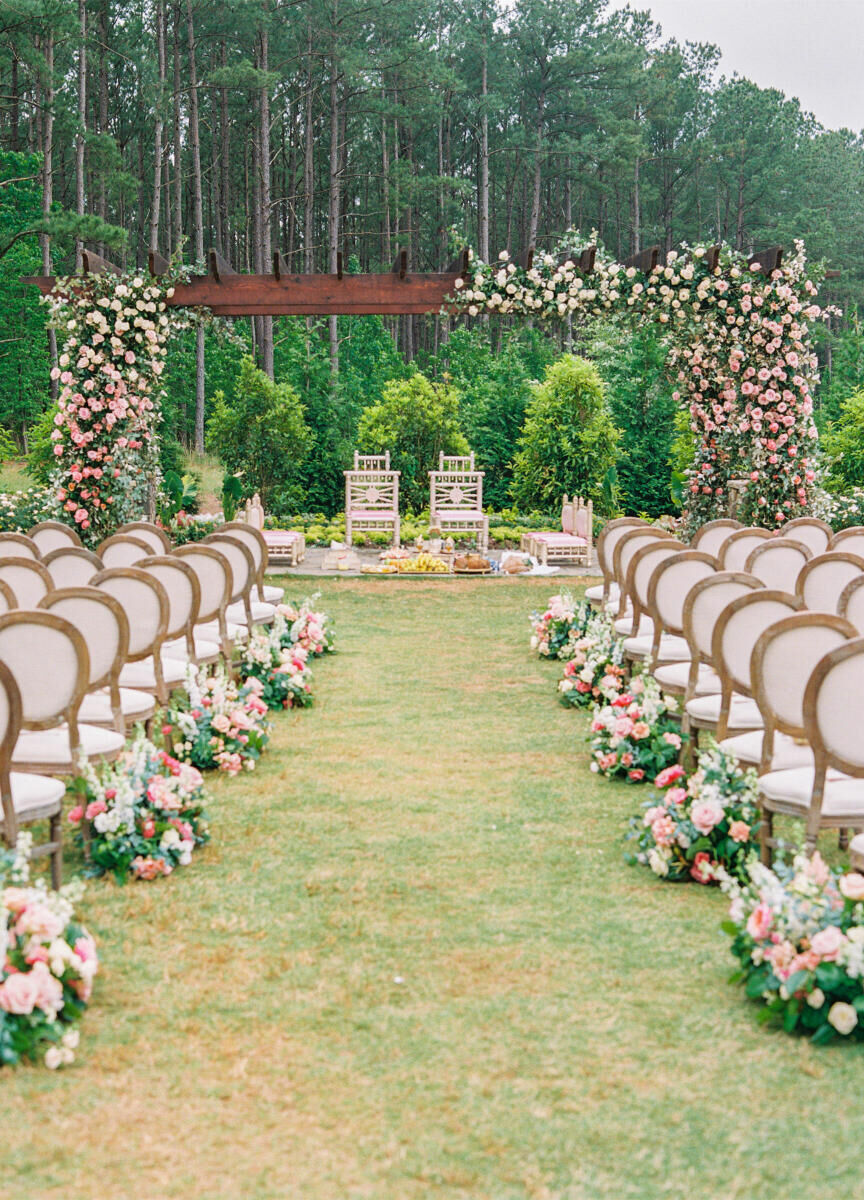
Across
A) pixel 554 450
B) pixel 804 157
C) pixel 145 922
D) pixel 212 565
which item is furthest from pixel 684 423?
pixel 804 157

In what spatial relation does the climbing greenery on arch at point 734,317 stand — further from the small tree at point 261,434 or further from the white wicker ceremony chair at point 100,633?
the white wicker ceremony chair at point 100,633

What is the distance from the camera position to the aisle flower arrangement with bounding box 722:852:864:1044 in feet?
9.71

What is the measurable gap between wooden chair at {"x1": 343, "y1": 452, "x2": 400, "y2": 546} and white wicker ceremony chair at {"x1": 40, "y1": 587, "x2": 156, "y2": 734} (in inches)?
373

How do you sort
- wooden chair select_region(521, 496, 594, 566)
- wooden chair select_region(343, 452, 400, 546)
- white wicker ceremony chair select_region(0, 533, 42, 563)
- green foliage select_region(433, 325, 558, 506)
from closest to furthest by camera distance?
1. white wicker ceremony chair select_region(0, 533, 42, 563)
2. wooden chair select_region(521, 496, 594, 566)
3. wooden chair select_region(343, 452, 400, 546)
4. green foliage select_region(433, 325, 558, 506)

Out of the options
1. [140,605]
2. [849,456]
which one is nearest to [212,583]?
[140,605]

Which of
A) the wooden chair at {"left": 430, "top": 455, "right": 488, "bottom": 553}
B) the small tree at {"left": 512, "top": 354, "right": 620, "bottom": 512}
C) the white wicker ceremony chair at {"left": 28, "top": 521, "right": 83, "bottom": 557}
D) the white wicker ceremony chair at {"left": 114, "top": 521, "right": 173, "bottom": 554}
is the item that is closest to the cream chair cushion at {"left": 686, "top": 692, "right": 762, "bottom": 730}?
the white wicker ceremony chair at {"left": 114, "top": 521, "right": 173, "bottom": 554}

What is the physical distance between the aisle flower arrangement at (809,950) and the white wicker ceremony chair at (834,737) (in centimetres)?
61

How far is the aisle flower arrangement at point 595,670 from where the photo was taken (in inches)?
269

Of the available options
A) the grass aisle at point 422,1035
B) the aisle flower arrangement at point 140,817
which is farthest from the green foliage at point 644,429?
the aisle flower arrangement at point 140,817

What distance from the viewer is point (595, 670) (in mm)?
7094

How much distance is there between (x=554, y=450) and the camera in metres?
16.7

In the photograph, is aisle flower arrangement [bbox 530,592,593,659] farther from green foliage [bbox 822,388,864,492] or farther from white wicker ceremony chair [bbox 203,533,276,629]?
green foliage [bbox 822,388,864,492]

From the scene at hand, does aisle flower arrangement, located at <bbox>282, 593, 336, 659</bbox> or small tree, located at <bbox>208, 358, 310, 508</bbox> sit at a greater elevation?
small tree, located at <bbox>208, 358, 310, 508</bbox>

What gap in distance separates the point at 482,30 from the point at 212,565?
2785cm
